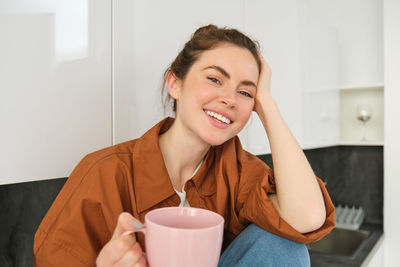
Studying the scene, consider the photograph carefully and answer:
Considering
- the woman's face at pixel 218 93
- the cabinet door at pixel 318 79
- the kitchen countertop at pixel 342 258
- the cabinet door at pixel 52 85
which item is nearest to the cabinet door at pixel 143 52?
the cabinet door at pixel 52 85

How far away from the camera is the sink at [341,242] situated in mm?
2123

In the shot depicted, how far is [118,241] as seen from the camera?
471mm

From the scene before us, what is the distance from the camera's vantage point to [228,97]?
0.80m

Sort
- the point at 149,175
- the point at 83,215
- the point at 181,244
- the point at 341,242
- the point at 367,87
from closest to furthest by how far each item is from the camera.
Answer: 1. the point at 181,244
2. the point at 83,215
3. the point at 149,175
4. the point at 341,242
5. the point at 367,87

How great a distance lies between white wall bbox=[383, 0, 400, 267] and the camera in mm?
2027

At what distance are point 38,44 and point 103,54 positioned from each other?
176 millimetres

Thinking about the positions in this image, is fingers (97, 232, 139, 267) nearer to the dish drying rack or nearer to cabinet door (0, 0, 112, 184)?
cabinet door (0, 0, 112, 184)

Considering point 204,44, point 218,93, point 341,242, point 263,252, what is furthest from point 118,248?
point 341,242

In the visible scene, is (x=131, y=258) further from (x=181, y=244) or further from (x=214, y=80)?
(x=214, y=80)

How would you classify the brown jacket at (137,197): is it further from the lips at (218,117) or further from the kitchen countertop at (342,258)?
the kitchen countertop at (342,258)

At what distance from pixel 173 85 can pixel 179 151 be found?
189 millimetres

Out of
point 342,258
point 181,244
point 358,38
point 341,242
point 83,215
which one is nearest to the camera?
point 181,244

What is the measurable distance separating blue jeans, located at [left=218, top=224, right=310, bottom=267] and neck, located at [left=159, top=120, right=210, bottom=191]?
244 millimetres

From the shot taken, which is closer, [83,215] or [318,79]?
[83,215]
